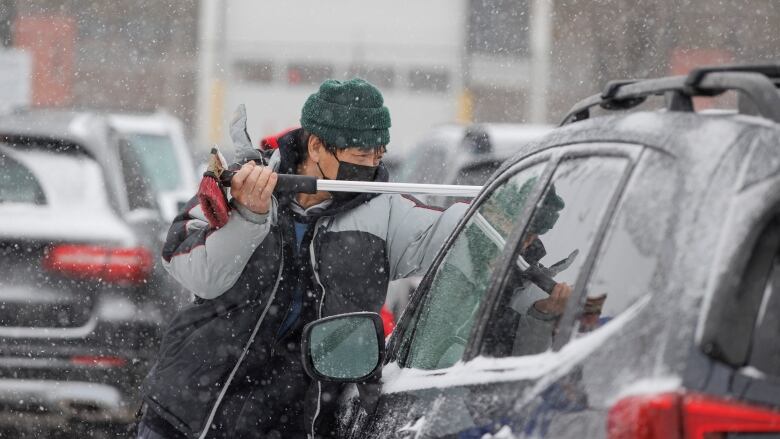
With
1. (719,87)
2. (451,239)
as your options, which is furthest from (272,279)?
(719,87)

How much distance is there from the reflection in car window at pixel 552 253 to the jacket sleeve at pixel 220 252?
54.2 inches

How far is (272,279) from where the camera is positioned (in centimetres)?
384

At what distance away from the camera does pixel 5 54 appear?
11516mm

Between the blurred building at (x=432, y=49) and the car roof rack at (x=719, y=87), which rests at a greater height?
the car roof rack at (x=719, y=87)

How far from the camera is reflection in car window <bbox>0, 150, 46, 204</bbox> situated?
6.86 meters

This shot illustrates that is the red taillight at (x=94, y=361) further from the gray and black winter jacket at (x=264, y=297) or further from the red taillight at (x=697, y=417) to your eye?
the red taillight at (x=697, y=417)

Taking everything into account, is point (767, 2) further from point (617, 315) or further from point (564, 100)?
point (617, 315)

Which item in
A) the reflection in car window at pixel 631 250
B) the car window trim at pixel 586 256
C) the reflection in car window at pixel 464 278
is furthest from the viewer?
the reflection in car window at pixel 464 278

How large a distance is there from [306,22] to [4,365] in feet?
129

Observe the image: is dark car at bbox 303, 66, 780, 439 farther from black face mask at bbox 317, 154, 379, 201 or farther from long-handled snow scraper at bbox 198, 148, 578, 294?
black face mask at bbox 317, 154, 379, 201

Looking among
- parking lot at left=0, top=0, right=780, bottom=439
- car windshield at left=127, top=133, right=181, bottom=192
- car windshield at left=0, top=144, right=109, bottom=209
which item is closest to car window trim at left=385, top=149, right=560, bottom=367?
parking lot at left=0, top=0, right=780, bottom=439

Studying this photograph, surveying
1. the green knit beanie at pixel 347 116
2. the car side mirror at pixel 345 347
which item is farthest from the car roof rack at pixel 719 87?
the green knit beanie at pixel 347 116

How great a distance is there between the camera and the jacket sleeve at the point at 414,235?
3.95 meters

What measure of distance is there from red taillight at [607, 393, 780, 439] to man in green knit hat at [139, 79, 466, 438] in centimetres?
207
